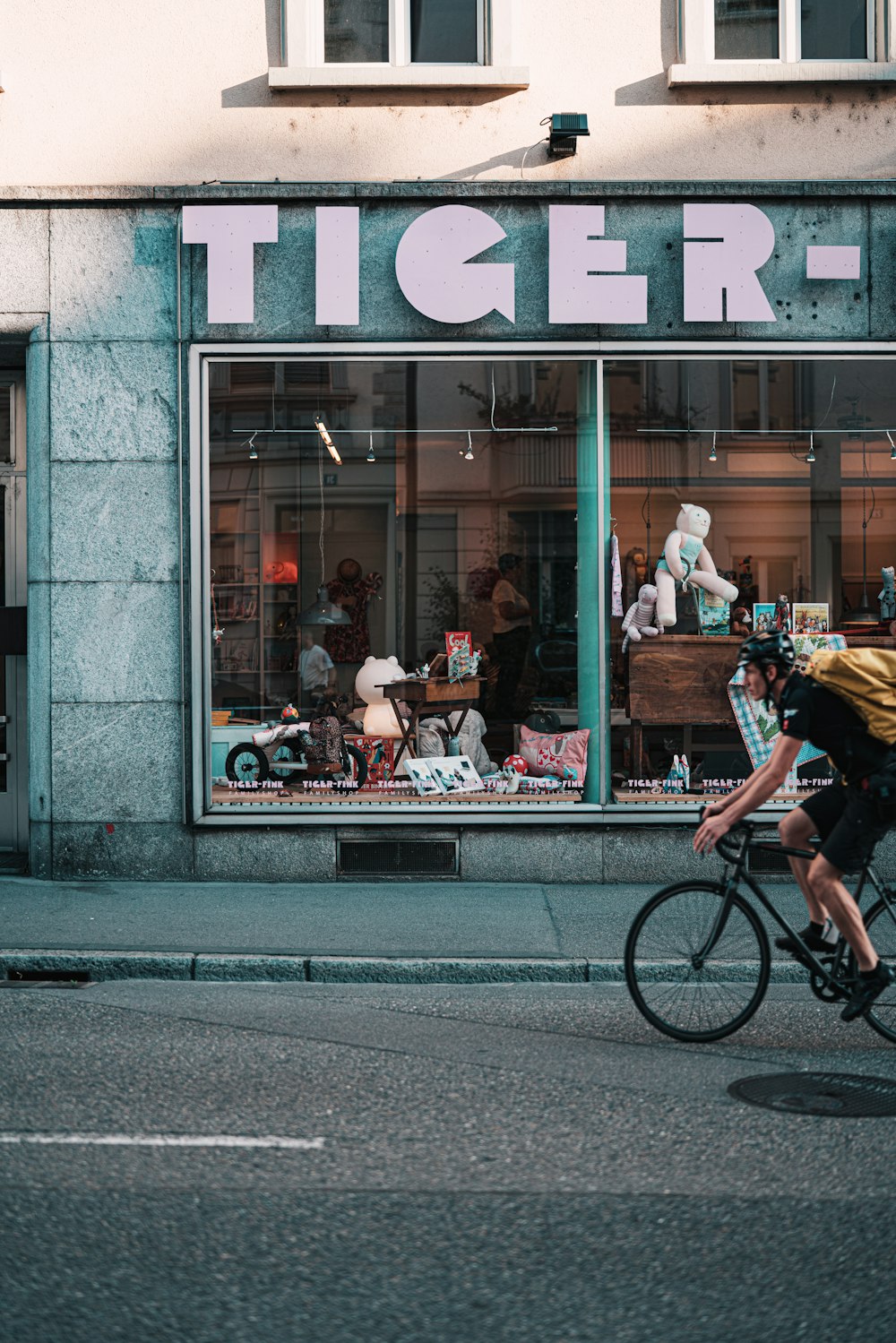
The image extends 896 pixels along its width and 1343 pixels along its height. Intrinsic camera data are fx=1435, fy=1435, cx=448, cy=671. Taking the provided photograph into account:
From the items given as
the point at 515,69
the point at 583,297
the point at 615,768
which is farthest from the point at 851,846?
the point at 515,69

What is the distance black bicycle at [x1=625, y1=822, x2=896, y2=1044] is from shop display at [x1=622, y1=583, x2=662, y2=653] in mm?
4762

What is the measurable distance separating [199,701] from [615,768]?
3236mm

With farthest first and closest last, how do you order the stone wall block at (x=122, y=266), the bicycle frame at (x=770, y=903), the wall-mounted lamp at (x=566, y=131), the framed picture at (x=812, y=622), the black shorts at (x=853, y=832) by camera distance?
the framed picture at (x=812, y=622) → the stone wall block at (x=122, y=266) → the wall-mounted lamp at (x=566, y=131) → the bicycle frame at (x=770, y=903) → the black shorts at (x=853, y=832)

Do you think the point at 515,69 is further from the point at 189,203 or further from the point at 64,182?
the point at 64,182

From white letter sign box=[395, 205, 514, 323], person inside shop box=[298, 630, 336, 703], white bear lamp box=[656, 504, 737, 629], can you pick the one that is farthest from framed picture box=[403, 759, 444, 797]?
white letter sign box=[395, 205, 514, 323]

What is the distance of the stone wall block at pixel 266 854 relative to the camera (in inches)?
426

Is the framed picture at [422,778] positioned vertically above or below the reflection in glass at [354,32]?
below

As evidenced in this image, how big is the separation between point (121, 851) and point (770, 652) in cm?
609

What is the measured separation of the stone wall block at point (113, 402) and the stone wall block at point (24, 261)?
1.37 ft

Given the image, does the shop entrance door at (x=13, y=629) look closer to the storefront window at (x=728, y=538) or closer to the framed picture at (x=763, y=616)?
the storefront window at (x=728, y=538)

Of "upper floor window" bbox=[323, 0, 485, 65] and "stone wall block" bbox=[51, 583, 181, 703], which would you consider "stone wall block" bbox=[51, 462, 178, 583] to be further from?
"upper floor window" bbox=[323, 0, 485, 65]

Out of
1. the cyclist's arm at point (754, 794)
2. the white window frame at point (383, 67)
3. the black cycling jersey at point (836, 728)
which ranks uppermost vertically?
the white window frame at point (383, 67)

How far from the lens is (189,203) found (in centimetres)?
1076

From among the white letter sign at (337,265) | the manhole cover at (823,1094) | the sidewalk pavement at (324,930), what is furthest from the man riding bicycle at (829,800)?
the white letter sign at (337,265)
